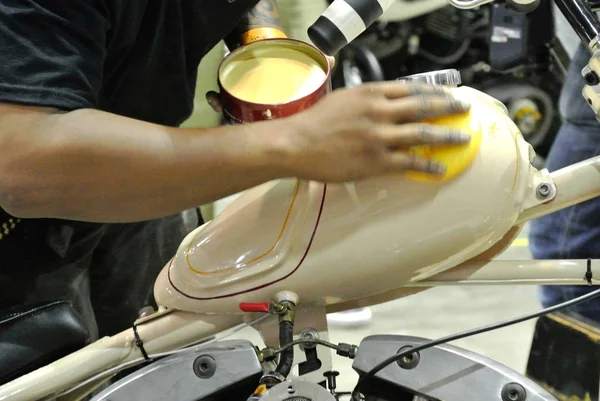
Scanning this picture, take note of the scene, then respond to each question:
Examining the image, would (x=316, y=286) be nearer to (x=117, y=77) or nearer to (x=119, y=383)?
(x=119, y=383)

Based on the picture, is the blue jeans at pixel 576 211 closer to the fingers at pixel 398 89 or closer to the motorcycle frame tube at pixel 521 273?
the motorcycle frame tube at pixel 521 273

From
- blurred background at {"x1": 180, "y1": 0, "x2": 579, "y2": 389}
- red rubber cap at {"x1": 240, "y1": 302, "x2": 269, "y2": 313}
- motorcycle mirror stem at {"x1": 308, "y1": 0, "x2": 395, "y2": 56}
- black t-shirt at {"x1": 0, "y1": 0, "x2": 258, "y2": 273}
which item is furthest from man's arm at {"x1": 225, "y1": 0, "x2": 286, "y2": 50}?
blurred background at {"x1": 180, "y1": 0, "x2": 579, "y2": 389}

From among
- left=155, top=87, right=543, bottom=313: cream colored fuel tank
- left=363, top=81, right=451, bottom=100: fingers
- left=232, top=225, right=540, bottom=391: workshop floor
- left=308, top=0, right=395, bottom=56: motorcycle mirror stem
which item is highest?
left=308, top=0, right=395, bottom=56: motorcycle mirror stem

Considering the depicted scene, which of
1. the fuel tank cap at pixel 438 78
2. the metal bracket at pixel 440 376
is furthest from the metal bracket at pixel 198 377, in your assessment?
the fuel tank cap at pixel 438 78

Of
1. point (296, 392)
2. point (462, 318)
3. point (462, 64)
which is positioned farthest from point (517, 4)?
point (462, 64)

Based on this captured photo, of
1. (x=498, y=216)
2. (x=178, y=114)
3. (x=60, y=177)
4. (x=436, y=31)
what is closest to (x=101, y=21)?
(x=60, y=177)

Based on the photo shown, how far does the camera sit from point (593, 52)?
0.72 m

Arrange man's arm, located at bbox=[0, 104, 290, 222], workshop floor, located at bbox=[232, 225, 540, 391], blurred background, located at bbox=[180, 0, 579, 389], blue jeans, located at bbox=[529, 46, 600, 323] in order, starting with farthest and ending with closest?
1. blurred background, located at bbox=[180, 0, 579, 389]
2. workshop floor, located at bbox=[232, 225, 540, 391]
3. blue jeans, located at bbox=[529, 46, 600, 323]
4. man's arm, located at bbox=[0, 104, 290, 222]

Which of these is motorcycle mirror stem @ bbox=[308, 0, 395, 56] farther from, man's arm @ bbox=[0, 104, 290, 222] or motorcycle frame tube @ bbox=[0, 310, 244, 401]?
motorcycle frame tube @ bbox=[0, 310, 244, 401]

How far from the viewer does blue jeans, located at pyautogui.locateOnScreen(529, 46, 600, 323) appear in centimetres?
118

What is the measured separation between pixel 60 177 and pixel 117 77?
31 cm

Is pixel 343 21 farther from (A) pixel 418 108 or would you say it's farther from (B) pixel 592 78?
(B) pixel 592 78

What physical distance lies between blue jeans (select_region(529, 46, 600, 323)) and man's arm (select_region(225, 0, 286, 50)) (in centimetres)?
52

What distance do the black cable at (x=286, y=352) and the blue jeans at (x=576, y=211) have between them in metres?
0.59
